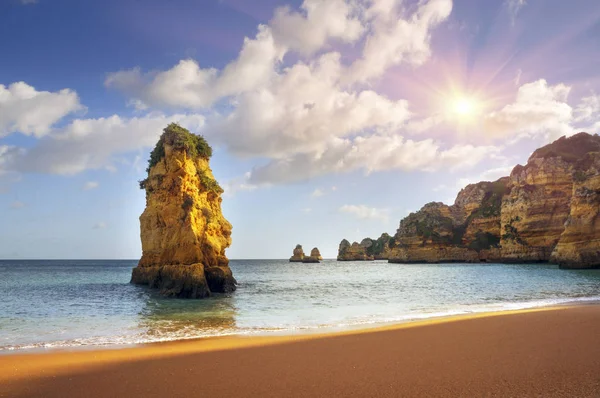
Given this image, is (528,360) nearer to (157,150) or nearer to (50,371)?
(50,371)

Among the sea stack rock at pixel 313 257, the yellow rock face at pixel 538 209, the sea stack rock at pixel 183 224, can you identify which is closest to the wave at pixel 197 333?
the sea stack rock at pixel 183 224

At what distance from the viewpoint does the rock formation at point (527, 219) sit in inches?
2525

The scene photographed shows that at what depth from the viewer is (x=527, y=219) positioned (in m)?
95.1

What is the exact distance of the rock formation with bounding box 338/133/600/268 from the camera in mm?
64125

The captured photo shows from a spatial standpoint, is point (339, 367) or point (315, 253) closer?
point (339, 367)

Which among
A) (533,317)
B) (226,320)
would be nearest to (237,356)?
(226,320)

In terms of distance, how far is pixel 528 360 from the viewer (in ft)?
26.9

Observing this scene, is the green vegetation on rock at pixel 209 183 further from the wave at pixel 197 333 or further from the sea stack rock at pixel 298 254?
the sea stack rock at pixel 298 254

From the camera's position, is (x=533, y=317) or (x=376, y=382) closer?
(x=376, y=382)

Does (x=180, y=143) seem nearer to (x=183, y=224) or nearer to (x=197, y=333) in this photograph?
(x=183, y=224)

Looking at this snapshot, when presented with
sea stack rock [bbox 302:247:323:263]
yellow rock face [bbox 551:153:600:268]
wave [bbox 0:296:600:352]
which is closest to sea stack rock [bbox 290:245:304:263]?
sea stack rock [bbox 302:247:323:263]

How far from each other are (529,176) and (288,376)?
355 ft

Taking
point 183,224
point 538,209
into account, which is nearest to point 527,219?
point 538,209

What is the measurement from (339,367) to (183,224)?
88.0 feet
